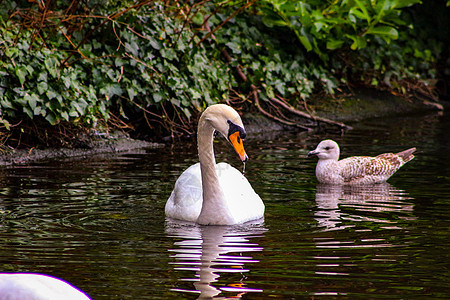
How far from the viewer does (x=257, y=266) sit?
4.91 meters

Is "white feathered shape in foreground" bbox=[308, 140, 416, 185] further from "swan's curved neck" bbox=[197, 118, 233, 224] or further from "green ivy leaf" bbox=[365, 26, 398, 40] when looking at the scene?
"green ivy leaf" bbox=[365, 26, 398, 40]

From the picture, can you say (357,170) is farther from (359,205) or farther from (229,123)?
(229,123)

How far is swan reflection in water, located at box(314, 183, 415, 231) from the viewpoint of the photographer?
650 cm

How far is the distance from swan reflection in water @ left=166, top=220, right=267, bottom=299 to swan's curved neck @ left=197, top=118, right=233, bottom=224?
0.25 ft

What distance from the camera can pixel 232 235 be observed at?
5.98m

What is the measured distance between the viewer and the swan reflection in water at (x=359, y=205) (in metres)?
6.50

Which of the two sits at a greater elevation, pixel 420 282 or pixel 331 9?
pixel 331 9

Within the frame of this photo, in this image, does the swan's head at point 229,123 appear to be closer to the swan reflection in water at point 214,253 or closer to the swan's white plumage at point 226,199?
the swan's white plumage at point 226,199

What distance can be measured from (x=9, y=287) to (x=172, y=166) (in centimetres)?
665

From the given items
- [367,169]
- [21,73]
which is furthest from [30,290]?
[21,73]

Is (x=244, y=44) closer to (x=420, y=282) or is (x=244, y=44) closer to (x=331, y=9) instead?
(x=331, y=9)

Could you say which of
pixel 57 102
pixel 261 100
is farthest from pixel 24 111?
pixel 261 100

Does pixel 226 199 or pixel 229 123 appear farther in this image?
pixel 226 199

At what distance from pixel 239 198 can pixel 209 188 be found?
361mm
